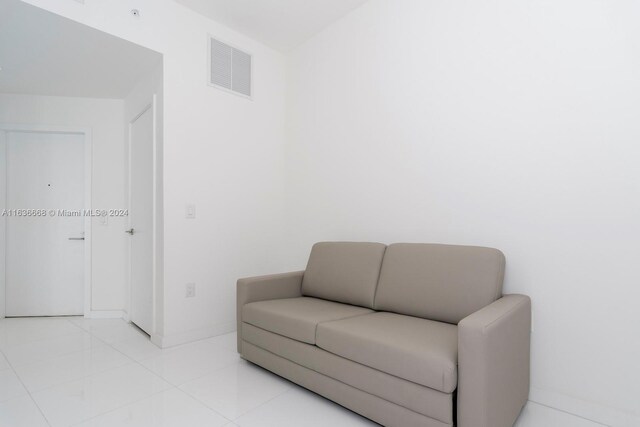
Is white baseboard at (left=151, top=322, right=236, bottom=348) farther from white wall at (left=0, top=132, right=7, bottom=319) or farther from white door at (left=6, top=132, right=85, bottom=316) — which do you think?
white wall at (left=0, top=132, right=7, bottom=319)

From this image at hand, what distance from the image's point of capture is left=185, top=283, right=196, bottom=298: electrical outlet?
9.86 ft

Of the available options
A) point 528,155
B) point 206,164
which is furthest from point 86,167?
point 528,155

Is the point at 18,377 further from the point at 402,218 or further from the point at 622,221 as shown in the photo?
the point at 622,221

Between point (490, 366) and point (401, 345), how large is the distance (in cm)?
37

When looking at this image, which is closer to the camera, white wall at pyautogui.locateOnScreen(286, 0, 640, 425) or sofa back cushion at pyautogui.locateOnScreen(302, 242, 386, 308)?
white wall at pyautogui.locateOnScreen(286, 0, 640, 425)

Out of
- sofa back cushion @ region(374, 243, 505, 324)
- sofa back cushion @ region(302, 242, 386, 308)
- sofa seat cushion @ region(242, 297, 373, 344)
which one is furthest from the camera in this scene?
sofa back cushion @ region(302, 242, 386, 308)

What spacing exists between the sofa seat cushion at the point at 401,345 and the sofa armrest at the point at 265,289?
2.52ft

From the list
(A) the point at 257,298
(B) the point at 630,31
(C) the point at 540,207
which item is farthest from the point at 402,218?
(B) the point at 630,31

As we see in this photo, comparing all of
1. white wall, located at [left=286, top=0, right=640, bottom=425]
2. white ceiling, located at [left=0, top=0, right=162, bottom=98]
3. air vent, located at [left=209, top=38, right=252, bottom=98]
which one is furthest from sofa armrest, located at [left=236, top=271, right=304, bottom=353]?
white ceiling, located at [left=0, top=0, right=162, bottom=98]

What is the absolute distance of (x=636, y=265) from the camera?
1689mm

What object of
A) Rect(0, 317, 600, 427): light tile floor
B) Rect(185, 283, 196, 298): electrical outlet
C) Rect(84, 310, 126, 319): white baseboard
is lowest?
Rect(84, 310, 126, 319): white baseboard

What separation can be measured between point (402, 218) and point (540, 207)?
93 centimetres

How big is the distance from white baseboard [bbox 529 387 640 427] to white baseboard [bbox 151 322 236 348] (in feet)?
8.13

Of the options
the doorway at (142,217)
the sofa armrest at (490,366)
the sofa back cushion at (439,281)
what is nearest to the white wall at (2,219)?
the doorway at (142,217)
